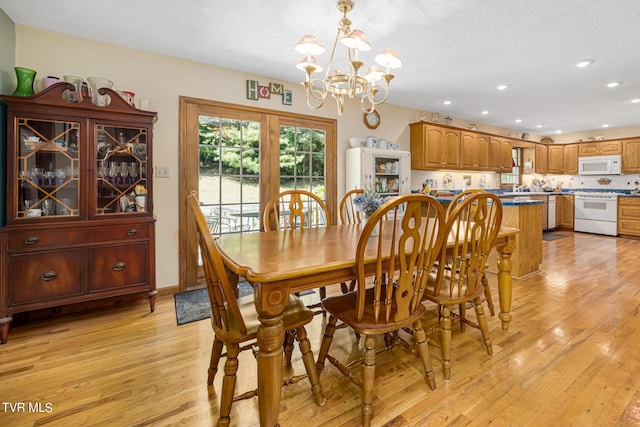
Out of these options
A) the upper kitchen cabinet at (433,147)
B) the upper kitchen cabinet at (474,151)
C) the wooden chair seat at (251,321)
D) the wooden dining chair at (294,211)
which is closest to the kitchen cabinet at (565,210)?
the upper kitchen cabinet at (474,151)

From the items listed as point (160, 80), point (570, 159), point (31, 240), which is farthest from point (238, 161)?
point (570, 159)

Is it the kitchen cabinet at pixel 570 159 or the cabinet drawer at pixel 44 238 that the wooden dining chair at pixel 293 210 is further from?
the kitchen cabinet at pixel 570 159

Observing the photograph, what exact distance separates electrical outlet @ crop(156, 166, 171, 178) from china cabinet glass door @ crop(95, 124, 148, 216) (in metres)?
0.37

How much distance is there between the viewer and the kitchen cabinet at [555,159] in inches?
291

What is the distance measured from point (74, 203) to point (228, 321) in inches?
76.4

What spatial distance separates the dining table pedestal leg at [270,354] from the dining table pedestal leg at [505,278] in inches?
65.7

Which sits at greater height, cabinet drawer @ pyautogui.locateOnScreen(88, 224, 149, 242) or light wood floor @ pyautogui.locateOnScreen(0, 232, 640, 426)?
cabinet drawer @ pyautogui.locateOnScreen(88, 224, 149, 242)

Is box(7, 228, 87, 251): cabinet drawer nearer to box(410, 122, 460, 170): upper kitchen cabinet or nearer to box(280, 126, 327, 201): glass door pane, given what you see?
box(280, 126, 327, 201): glass door pane

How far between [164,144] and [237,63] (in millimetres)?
1132

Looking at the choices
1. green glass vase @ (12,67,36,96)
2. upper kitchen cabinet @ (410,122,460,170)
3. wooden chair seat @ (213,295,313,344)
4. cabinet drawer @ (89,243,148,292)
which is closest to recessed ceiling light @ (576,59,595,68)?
upper kitchen cabinet @ (410,122,460,170)

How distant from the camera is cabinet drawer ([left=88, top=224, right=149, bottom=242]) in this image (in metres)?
2.41

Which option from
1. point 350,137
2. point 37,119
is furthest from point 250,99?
point 37,119

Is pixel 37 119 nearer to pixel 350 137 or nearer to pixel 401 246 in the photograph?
pixel 401 246

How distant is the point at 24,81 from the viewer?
2268 millimetres
